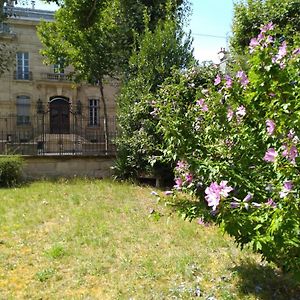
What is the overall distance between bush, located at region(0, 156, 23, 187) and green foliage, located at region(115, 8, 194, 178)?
2.72m

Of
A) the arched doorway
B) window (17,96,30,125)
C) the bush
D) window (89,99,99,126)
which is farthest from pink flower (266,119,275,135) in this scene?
window (17,96,30,125)

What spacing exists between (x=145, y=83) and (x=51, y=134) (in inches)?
424

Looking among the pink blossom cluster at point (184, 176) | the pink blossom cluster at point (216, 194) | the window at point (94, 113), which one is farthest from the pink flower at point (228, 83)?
the window at point (94, 113)

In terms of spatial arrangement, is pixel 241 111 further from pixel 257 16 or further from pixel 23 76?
pixel 23 76

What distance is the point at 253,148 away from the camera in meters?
3.40

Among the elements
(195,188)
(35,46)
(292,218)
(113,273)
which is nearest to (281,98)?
(292,218)

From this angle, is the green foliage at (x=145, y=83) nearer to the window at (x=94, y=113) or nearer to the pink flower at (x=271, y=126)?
the pink flower at (x=271, y=126)

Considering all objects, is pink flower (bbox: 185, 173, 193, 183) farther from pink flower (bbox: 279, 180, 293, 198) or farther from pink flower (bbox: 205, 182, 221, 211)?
pink flower (bbox: 279, 180, 293, 198)

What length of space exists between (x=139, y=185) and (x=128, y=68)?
3.45 m

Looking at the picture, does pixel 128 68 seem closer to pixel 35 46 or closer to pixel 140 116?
pixel 140 116

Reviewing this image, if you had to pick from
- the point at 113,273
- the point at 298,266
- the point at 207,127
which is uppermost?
the point at 207,127

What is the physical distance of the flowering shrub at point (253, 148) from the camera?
103 inches

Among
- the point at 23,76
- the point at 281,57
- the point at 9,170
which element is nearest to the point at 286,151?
the point at 281,57

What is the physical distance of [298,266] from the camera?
2.96 metres
